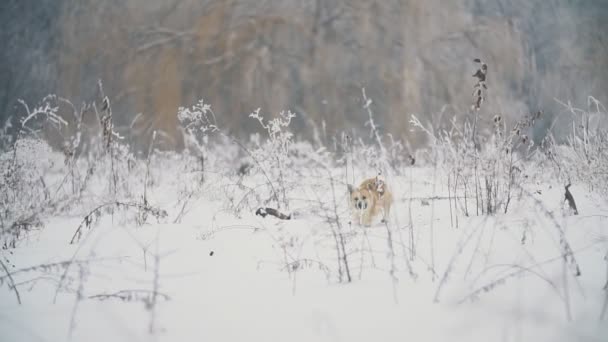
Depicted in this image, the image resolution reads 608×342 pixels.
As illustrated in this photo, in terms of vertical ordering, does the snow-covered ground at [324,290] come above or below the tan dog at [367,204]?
below

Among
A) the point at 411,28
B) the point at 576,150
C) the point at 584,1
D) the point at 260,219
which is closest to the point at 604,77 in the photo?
the point at 584,1

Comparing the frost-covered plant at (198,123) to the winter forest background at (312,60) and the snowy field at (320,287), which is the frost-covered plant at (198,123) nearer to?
the snowy field at (320,287)

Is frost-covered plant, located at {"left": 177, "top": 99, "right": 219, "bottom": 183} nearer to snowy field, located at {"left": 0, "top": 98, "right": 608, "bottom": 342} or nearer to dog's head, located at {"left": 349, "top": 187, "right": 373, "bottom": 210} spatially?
snowy field, located at {"left": 0, "top": 98, "right": 608, "bottom": 342}

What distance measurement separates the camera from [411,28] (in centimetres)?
614

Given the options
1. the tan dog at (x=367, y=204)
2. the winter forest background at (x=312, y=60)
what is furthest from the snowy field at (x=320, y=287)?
the winter forest background at (x=312, y=60)

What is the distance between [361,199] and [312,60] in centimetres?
445

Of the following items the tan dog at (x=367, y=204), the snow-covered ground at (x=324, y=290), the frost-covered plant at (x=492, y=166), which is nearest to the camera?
the snow-covered ground at (x=324, y=290)

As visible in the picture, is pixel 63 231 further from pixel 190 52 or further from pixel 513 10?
pixel 513 10

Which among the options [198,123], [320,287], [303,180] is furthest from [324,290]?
[303,180]

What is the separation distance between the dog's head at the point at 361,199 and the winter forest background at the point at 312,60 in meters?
3.76

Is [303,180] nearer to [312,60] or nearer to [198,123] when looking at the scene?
[198,123]

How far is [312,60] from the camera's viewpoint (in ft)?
20.3

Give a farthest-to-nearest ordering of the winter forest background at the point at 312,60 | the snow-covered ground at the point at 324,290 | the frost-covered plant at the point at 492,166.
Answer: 1. the winter forest background at the point at 312,60
2. the frost-covered plant at the point at 492,166
3. the snow-covered ground at the point at 324,290

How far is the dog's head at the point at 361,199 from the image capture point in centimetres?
209
